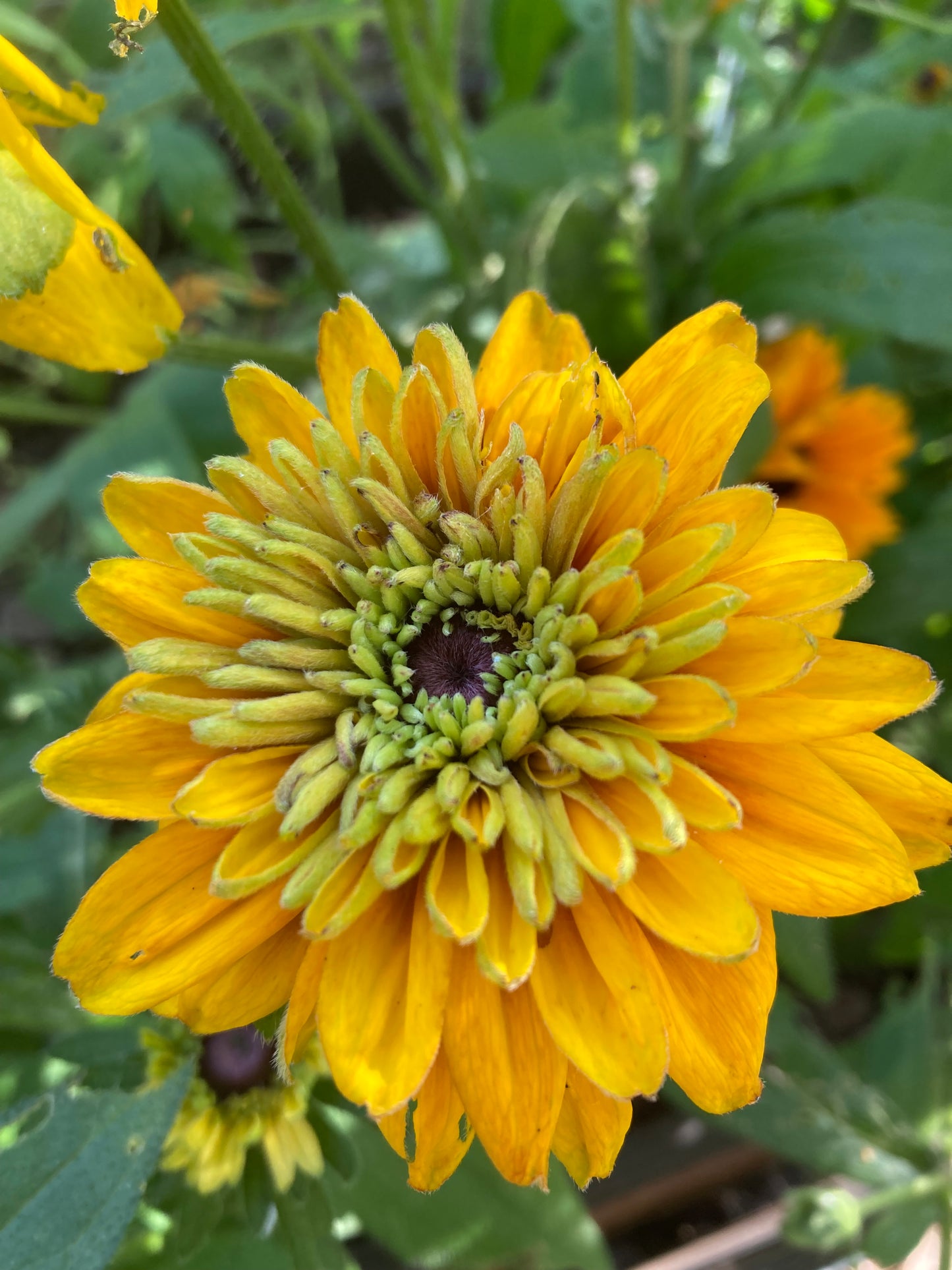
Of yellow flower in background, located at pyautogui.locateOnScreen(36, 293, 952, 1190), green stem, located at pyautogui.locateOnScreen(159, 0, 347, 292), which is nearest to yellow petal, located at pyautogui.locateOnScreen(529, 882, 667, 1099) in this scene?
yellow flower in background, located at pyautogui.locateOnScreen(36, 293, 952, 1190)

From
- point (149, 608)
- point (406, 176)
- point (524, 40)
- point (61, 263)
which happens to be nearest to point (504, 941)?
point (149, 608)

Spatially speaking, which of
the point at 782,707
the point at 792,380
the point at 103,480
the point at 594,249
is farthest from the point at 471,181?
the point at 782,707

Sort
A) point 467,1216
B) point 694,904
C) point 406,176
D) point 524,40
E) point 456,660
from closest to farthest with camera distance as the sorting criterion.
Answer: point 694,904 < point 456,660 < point 467,1216 < point 406,176 < point 524,40

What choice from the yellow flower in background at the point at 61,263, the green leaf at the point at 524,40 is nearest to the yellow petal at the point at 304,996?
the yellow flower in background at the point at 61,263

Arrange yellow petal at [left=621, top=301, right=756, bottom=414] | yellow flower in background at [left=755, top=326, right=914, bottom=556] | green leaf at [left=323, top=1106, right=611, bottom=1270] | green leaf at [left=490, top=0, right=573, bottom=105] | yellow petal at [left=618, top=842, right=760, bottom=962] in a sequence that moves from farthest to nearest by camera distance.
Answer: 1. green leaf at [left=490, top=0, right=573, bottom=105]
2. yellow flower in background at [left=755, top=326, right=914, bottom=556]
3. green leaf at [left=323, top=1106, right=611, bottom=1270]
4. yellow petal at [left=621, top=301, right=756, bottom=414]
5. yellow petal at [left=618, top=842, right=760, bottom=962]

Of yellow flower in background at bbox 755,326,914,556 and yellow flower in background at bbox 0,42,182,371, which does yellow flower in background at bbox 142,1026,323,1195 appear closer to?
yellow flower in background at bbox 0,42,182,371

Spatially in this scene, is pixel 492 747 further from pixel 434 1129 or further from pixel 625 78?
→ pixel 625 78
